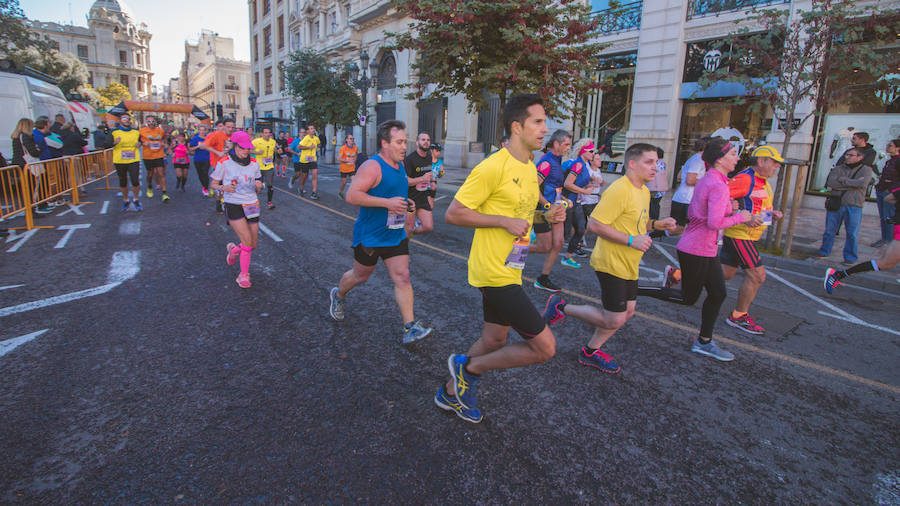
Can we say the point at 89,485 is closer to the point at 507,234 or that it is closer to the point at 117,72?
the point at 507,234

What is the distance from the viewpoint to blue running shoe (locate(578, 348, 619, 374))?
12.3 feet

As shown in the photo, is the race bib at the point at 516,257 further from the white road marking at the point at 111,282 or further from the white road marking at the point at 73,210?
the white road marking at the point at 73,210

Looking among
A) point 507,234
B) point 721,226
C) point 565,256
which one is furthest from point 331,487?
point 565,256

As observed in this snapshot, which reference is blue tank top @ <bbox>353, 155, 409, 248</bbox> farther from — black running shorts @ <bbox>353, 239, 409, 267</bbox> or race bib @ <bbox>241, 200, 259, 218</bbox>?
race bib @ <bbox>241, 200, 259, 218</bbox>

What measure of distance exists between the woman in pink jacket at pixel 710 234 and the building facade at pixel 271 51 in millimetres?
45560

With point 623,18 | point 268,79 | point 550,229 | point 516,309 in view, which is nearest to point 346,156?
point 550,229

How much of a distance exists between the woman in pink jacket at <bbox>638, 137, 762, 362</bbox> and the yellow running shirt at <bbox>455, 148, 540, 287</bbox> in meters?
1.99

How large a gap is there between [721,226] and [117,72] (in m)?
119

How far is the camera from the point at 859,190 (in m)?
7.84

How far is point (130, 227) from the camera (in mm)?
9094

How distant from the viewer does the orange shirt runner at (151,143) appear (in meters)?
11.8

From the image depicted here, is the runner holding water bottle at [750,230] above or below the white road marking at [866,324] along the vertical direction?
above

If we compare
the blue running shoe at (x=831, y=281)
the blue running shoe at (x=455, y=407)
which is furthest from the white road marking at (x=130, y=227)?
the blue running shoe at (x=831, y=281)

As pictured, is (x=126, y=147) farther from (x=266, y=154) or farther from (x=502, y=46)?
(x=502, y=46)
